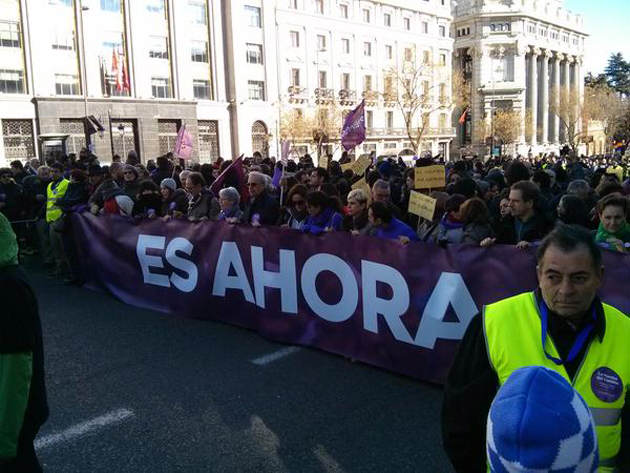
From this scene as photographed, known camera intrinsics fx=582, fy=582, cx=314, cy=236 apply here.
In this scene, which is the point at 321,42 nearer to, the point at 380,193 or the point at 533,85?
the point at 533,85

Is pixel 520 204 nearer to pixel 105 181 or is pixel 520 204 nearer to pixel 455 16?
pixel 105 181

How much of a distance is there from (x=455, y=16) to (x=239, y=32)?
58564 mm

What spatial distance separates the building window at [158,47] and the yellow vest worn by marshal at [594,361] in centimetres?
4376

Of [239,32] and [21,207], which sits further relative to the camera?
[239,32]

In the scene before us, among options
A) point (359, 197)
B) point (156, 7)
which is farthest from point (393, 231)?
point (156, 7)

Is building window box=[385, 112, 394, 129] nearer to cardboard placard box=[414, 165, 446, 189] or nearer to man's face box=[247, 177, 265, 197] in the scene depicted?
cardboard placard box=[414, 165, 446, 189]

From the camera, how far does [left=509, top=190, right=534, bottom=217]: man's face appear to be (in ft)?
18.0

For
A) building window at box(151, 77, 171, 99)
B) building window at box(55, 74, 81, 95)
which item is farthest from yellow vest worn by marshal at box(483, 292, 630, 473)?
building window at box(151, 77, 171, 99)

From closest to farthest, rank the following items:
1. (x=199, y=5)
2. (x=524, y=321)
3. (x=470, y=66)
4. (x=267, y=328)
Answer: (x=524, y=321), (x=267, y=328), (x=199, y=5), (x=470, y=66)

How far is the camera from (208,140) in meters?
46.8

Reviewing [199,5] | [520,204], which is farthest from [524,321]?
[199,5]

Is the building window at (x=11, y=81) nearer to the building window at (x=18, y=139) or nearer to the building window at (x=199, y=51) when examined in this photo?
the building window at (x=18, y=139)

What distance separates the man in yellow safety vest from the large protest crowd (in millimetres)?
2655

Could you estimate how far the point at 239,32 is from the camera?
47000 millimetres
